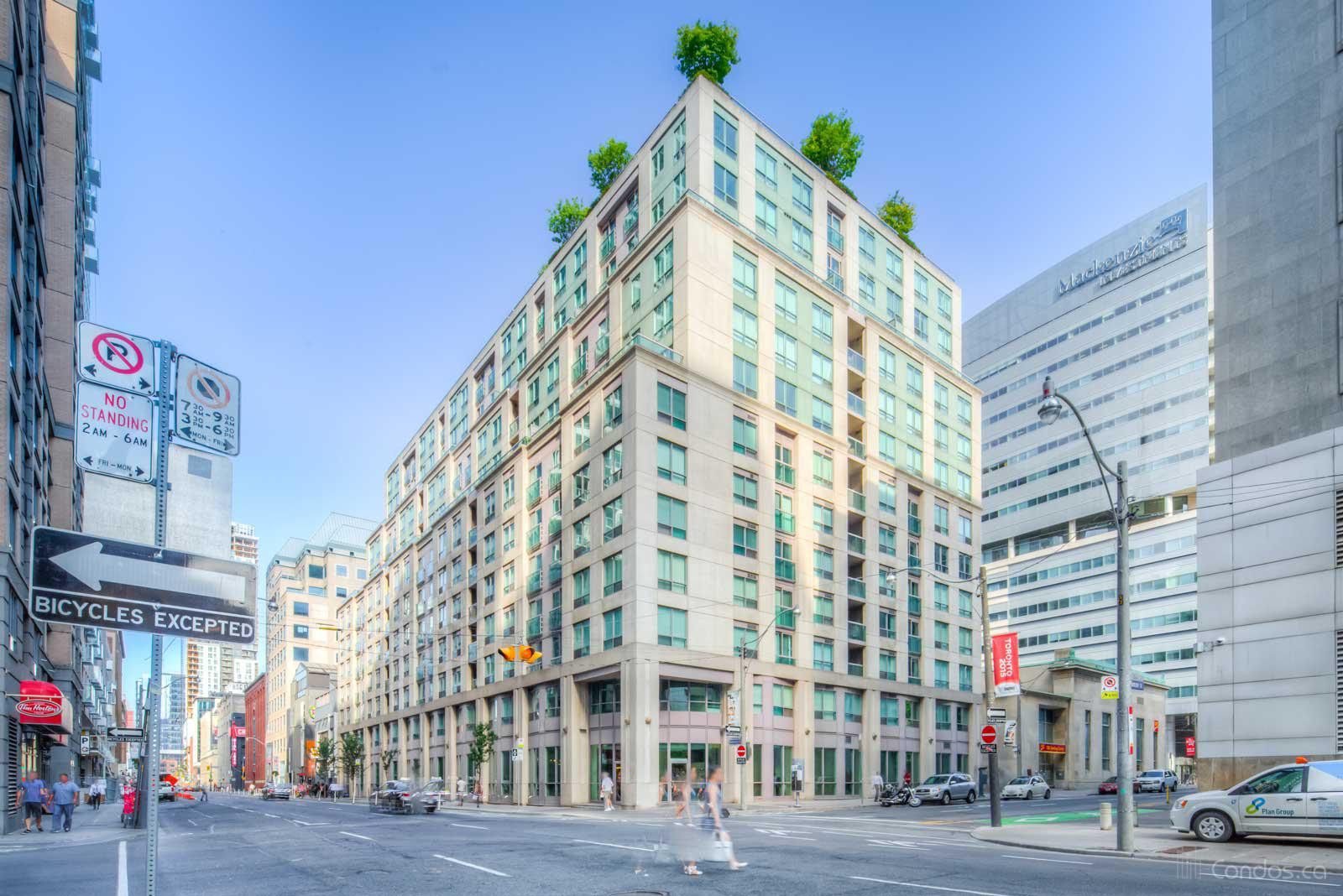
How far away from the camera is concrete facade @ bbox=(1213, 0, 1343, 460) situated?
91.1 ft

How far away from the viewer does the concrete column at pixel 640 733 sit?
44.2m

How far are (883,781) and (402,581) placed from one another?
51.5m

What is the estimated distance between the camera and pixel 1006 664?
2847cm

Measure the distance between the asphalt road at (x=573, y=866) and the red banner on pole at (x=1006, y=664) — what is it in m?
4.48

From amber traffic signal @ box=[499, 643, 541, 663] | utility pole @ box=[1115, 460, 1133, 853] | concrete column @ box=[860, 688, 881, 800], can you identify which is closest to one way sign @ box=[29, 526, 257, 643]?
utility pole @ box=[1115, 460, 1133, 853]

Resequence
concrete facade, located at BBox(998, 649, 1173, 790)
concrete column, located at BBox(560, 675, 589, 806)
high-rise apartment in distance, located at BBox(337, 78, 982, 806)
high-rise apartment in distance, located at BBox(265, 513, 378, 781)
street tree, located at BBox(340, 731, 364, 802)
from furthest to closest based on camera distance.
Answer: high-rise apartment in distance, located at BBox(265, 513, 378, 781)
street tree, located at BBox(340, 731, 364, 802)
concrete facade, located at BBox(998, 649, 1173, 790)
concrete column, located at BBox(560, 675, 589, 806)
high-rise apartment in distance, located at BBox(337, 78, 982, 806)

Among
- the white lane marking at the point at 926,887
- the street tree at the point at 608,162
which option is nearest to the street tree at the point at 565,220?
the street tree at the point at 608,162

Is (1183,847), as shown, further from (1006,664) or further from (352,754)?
(352,754)

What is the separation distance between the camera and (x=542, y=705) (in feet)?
180

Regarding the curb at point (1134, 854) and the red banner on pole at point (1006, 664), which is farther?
the red banner on pole at point (1006, 664)

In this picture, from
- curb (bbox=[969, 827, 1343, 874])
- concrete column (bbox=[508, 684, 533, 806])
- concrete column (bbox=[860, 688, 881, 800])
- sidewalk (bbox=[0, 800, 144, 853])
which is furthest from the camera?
concrete column (bbox=[860, 688, 881, 800])

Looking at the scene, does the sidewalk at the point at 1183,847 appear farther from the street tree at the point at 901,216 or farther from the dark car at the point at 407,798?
the street tree at the point at 901,216

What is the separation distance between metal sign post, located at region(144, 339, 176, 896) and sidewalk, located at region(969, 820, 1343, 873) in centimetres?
1741

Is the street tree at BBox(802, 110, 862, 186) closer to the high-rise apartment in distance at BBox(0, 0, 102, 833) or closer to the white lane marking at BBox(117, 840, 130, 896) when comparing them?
the high-rise apartment in distance at BBox(0, 0, 102, 833)
